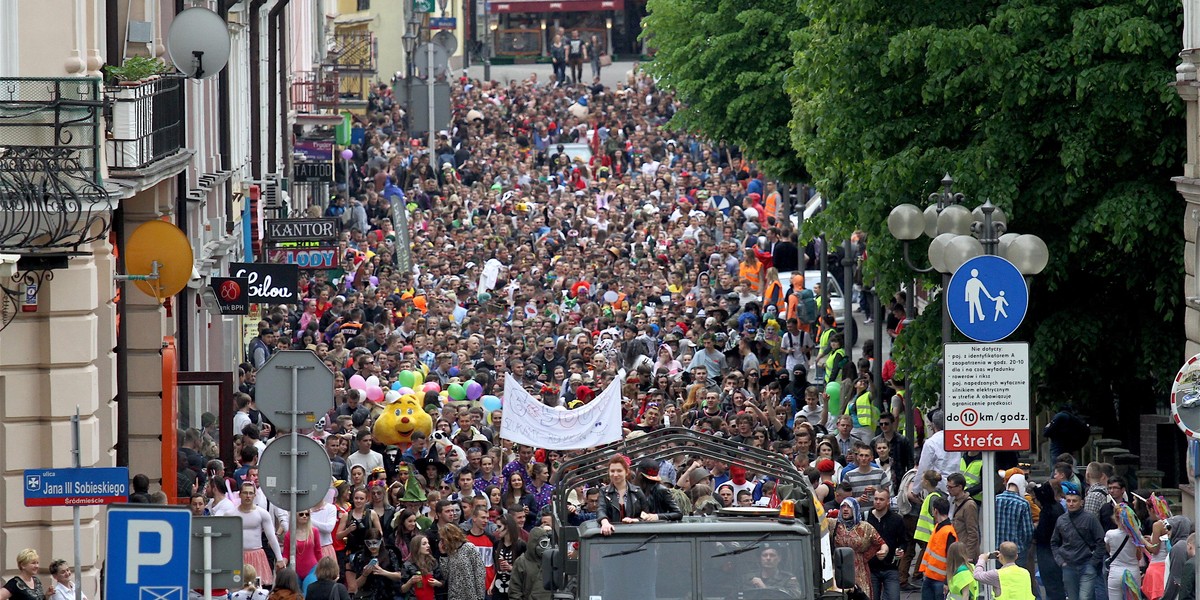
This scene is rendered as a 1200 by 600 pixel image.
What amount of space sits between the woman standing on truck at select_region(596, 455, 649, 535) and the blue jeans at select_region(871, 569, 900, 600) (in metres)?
3.36

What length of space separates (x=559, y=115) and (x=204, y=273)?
142 ft

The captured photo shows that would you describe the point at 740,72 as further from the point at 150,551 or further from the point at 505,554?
Answer: the point at 150,551

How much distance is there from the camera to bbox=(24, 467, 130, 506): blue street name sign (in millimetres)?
13648

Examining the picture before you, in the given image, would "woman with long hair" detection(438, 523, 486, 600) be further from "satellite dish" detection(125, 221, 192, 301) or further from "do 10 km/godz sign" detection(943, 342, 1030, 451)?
"do 10 km/godz sign" detection(943, 342, 1030, 451)

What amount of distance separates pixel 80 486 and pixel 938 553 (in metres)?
7.48

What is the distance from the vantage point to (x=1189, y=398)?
13016mm

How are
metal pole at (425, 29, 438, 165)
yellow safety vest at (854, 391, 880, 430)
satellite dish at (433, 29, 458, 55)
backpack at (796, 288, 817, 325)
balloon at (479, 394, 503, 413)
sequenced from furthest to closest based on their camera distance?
satellite dish at (433, 29, 458, 55) → metal pole at (425, 29, 438, 165) → backpack at (796, 288, 817, 325) → balloon at (479, 394, 503, 413) → yellow safety vest at (854, 391, 880, 430)

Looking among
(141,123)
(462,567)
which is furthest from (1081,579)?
(141,123)

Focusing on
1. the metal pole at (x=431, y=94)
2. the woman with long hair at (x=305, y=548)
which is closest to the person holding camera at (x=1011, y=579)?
the woman with long hair at (x=305, y=548)

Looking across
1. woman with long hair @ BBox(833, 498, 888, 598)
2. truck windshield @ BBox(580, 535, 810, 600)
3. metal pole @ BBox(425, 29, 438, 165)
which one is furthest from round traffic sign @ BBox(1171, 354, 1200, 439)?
metal pole @ BBox(425, 29, 438, 165)

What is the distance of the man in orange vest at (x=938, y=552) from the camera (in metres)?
18.1

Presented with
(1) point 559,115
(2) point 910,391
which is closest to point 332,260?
(2) point 910,391

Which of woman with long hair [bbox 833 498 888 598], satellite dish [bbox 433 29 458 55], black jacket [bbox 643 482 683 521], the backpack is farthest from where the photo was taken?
satellite dish [bbox 433 29 458 55]

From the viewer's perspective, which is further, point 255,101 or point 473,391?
point 255,101
